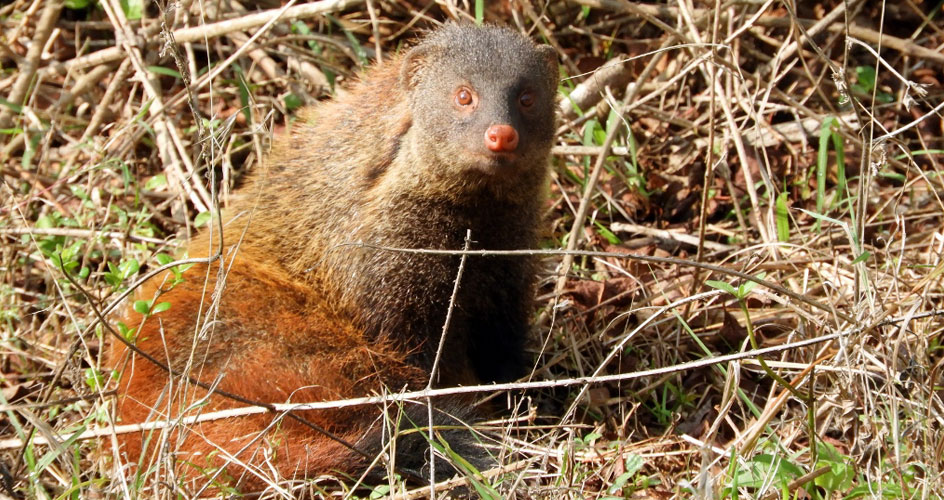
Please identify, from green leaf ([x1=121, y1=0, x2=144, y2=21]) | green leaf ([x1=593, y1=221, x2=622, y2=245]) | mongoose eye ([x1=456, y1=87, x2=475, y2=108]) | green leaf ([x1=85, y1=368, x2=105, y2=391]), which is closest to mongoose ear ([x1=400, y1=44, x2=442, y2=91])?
mongoose eye ([x1=456, y1=87, x2=475, y2=108])

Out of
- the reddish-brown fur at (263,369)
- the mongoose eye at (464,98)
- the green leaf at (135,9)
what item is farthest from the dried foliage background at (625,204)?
the mongoose eye at (464,98)

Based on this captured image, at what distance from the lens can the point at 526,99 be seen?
3.11 m

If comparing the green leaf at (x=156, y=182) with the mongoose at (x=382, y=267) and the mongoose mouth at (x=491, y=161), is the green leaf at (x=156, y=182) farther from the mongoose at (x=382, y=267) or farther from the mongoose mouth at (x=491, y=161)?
the mongoose mouth at (x=491, y=161)

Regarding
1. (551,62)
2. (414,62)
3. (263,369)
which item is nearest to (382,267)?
(263,369)

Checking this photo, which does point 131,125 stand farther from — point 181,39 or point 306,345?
point 306,345

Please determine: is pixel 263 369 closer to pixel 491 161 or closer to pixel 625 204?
pixel 491 161

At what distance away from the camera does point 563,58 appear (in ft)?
14.8

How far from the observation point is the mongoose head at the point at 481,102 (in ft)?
9.71

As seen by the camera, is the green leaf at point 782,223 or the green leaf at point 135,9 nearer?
the green leaf at point 782,223

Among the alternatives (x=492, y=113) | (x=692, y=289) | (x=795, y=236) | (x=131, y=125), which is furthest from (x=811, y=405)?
(x=131, y=125)

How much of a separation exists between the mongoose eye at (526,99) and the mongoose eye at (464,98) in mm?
172

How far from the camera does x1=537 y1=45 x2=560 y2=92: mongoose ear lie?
3.26 meters

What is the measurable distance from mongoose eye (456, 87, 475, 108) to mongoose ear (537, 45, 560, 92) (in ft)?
1.20

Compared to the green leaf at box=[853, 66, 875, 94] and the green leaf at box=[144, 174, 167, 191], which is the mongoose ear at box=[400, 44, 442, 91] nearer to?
the green leaf at box=[144, 174, 167, 191]
